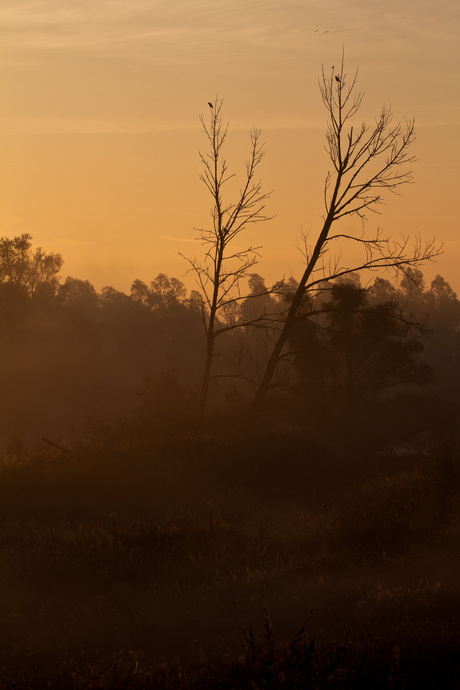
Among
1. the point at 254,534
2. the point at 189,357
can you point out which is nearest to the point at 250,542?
the point at 254,534

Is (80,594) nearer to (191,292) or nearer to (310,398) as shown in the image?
(310,398)

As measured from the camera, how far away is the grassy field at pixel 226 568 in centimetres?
685

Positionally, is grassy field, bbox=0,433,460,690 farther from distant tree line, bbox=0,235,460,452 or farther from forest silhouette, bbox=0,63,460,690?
distant tree line, bbox=0,235,460,452

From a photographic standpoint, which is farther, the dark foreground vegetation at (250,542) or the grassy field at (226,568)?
the dark foreground vegetation at (250,542)

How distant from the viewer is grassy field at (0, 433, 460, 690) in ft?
22.5

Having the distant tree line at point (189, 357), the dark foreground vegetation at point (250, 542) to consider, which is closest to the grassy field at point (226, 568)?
the dark foreground vegetation at point (250, 542)

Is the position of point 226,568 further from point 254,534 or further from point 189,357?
point 189,357

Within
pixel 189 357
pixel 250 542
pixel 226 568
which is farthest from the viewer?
pixel 189 357

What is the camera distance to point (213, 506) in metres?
14.1

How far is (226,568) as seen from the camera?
10898mm

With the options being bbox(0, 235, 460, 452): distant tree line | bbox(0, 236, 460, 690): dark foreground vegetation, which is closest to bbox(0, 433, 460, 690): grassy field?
bbox(0, 236, 460, 690): dark foreground vegetation

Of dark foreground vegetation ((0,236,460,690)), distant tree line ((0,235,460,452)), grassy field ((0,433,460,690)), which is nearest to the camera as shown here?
grassy field ((0,433,460,690))

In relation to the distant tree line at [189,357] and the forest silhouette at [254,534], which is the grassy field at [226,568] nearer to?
the forest silhouette at [254,534]

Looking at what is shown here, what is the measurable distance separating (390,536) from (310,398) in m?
15.4
